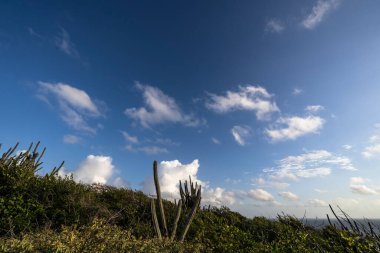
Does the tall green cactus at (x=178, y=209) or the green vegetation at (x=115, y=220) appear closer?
the green vegetation at (x=115, y=220)

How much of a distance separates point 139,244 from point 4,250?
316cm

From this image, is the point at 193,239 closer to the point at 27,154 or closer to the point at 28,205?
the point at 28,205

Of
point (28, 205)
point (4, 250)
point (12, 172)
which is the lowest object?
point (4, 250)

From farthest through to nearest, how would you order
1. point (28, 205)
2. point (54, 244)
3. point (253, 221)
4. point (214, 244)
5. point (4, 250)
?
point (253, 221) < point (214, 244) < point (28, 205) < point (54, 244) < point (4, 250)

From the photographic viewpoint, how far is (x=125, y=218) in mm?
12906

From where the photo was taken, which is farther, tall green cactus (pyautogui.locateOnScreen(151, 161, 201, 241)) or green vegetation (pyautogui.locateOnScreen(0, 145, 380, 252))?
tall green cactus (pyautogui.locateOnScreen(151, 161, 201, 241))

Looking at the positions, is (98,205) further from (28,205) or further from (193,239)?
(193,239)

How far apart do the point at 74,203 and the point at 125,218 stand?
2.41 metres

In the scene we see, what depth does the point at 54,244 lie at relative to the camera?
539 cm

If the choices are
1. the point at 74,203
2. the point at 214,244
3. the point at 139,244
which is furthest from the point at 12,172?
the point at 214,244

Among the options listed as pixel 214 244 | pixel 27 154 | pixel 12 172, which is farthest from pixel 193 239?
pixel 27 154

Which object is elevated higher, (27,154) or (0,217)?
(27,154)

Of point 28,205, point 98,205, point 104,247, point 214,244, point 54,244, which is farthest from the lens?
point 98,205

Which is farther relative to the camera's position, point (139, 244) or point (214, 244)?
point (214, 244)
